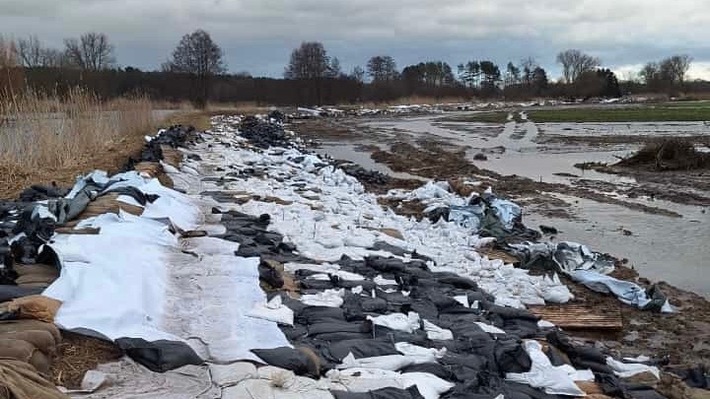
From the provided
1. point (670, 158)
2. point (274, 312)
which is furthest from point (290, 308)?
point (670, 158)

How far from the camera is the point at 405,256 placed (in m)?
7.38

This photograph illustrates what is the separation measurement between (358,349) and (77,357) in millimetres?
1650

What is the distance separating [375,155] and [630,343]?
53.5ft

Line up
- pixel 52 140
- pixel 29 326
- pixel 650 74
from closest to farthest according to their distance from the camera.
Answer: pixel 29 326 < pixel 52 140 < pixel 650 74

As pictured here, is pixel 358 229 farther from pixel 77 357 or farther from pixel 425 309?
pixel 77 357

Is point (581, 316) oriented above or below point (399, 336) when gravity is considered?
below

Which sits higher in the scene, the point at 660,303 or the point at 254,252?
the point at 254,252

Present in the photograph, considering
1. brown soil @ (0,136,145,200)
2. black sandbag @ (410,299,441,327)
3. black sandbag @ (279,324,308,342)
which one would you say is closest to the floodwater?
black sandbag @ (410,299,441,327)

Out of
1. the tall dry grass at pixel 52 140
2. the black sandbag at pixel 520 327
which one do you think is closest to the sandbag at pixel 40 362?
the black sandbag at pixel 520 327

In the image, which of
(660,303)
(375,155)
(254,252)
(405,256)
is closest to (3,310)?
(254,252)

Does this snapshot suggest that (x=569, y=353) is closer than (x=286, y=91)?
Yes

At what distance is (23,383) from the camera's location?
288cm

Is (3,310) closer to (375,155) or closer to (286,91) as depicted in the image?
(375,155)

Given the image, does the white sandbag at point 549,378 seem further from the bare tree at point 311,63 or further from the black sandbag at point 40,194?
the bare tree at point 311,63
